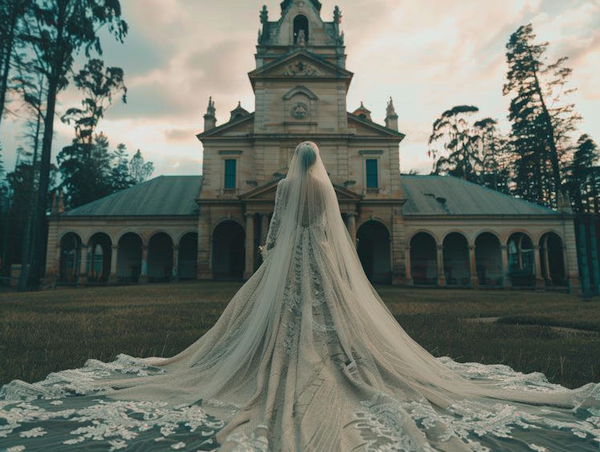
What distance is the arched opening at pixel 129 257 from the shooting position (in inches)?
1119

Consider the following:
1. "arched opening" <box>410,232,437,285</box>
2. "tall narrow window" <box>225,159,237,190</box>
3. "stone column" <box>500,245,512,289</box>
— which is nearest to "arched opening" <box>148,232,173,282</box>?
"tall narrow window" <box>225,159,237,190</box>

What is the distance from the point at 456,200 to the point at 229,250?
16.7 m

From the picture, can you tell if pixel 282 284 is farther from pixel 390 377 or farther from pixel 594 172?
pixel 594 172

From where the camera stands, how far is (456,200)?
1114 inches

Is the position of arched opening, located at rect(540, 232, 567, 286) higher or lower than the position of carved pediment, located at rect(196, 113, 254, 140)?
lower

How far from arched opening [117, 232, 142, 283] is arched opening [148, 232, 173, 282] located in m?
0.83

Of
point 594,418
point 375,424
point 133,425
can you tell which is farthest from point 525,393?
point 133,425

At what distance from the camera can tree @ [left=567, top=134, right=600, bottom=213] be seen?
32.7 metres

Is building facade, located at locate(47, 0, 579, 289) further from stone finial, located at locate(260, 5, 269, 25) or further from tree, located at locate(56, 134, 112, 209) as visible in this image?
tree, located at locate(56, 134, 112, 209)

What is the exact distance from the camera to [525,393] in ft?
9.81

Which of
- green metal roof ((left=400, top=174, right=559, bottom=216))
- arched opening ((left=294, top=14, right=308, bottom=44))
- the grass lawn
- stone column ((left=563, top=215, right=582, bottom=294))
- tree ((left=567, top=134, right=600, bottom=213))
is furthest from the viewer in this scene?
tree ((left=567, top=134, right=600, bottom=213))

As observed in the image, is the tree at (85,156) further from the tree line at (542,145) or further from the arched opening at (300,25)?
the tree line at (542,145)

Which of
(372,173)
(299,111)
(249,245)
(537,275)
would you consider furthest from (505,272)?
(299,111)

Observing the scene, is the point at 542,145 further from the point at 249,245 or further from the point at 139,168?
the point at 139,168
